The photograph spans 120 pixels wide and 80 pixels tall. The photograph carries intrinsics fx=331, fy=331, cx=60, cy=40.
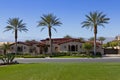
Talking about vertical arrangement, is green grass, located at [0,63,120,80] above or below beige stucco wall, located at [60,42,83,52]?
below

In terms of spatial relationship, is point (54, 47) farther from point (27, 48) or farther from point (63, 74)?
point (63, 74)

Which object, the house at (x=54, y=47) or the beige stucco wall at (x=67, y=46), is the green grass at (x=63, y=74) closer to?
the beige stucco wall at (x=67, y=46)

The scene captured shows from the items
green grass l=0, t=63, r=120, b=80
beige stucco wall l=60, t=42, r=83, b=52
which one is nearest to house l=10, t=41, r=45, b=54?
beige stucco wall l=60, t=42, r=83, b=52

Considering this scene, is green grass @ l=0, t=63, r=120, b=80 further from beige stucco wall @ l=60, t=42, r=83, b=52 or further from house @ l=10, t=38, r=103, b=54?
house @ l=10, t=38, r=103, b=54

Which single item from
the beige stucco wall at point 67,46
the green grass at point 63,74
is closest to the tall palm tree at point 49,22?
the beige stucco wall at point 67,46

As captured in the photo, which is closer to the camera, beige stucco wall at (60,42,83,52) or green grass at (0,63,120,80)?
green grass at (0,63,120,80)

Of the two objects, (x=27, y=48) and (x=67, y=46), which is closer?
(x=67, y=46)

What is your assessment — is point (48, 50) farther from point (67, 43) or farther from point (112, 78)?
point (112, 78)

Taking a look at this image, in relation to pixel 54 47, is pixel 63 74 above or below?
below

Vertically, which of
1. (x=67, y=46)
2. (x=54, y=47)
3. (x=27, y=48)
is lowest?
(x=27, y=48)

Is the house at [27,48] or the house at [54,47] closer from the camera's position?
the house at [54,47]

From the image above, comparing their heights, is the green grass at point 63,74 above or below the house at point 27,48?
below

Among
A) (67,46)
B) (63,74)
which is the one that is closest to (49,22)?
(67,46)

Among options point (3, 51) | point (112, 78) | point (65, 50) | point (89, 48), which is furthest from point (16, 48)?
point (112, 78)
